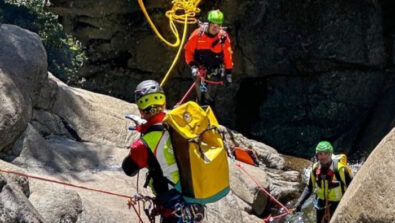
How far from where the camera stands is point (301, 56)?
636 inches

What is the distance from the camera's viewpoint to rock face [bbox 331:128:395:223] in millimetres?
5480

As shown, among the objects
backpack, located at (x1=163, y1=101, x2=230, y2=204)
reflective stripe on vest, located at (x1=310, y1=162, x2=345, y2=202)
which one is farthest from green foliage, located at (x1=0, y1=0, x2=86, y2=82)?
backpack, located at (x1=163, y1=101, x2=230, y2=204)

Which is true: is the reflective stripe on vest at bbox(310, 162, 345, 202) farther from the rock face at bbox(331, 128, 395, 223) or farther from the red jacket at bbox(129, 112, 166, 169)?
the red jacket at bbox(129, 112, 166, 169)

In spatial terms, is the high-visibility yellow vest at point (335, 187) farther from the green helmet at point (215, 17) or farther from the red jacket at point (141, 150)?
the green helmet at point (215, 17)

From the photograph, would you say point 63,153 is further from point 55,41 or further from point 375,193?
point 55,41

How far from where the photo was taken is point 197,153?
211 inches

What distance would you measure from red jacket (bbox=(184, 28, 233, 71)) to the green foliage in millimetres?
10143

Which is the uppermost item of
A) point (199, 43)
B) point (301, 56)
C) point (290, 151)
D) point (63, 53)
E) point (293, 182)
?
point (199, 43)

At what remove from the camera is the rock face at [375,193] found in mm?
5480

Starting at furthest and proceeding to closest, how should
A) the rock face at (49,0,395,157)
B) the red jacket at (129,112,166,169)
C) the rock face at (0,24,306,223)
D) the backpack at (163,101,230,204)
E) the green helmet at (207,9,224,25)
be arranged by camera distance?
1. the rock face at (49,0,395,157)
2. the green helmet at (207,9,224,25)
3. the rock face at (0,24,306,223)
4. the red jacket at (129,112,166,169)
5. the backpack at (163,101,230,204)

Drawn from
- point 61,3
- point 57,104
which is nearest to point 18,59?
point 57,104

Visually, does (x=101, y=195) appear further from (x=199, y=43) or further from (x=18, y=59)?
(x=199, y=43)

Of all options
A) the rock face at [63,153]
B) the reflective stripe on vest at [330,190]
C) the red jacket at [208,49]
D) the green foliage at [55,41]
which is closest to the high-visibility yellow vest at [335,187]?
the reflective stripe on vest at [330,190]

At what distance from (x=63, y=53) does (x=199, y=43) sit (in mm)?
15541
